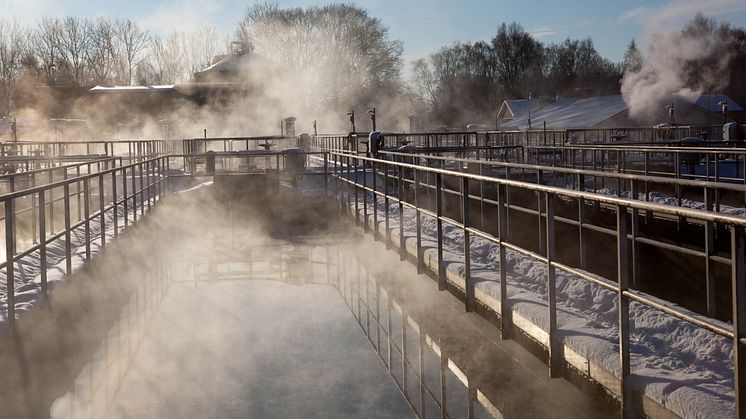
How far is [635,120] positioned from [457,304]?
52.3 metres

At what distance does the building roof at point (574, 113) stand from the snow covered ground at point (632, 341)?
49.7m

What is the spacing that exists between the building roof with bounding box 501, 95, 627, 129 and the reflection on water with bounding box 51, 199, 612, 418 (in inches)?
1919

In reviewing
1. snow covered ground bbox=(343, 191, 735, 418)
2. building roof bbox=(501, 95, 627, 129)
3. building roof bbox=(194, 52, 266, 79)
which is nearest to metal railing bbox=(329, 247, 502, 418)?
snow covered ground bbox=(343, 191, 735, 418)

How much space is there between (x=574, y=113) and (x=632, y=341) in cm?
5968

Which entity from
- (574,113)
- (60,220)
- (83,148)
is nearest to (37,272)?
(60,220)

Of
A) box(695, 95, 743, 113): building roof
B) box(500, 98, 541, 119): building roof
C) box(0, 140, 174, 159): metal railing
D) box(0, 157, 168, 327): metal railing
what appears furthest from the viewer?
box(500, 98, 541, 119): building roof

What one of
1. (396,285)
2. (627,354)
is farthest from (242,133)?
(627,354)

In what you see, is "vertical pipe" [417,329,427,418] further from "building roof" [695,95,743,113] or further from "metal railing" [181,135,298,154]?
"building roof" [695,95,743,113]

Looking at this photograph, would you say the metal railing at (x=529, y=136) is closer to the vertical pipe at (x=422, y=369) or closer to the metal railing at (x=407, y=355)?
the metal railing at (x=407, y=355)

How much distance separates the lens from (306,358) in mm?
5770

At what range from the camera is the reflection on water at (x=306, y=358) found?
477 centimetres

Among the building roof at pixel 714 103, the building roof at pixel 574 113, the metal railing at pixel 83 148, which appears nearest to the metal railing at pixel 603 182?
the metal railing at pixel 83 148

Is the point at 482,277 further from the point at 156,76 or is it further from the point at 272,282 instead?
the point at 156,76

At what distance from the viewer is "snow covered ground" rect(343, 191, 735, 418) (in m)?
3.67
